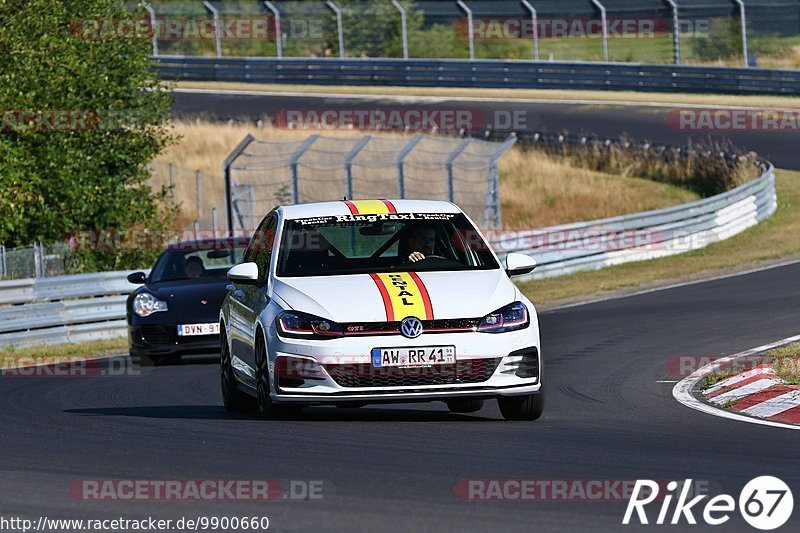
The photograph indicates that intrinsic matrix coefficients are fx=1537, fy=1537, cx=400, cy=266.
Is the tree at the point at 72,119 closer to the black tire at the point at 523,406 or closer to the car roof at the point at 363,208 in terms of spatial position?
the car roof at the point at 363,208

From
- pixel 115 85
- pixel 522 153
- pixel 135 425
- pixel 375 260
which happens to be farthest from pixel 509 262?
pixel 522 153

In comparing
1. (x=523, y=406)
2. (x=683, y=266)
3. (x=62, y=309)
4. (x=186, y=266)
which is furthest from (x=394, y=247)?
(x=683, y=266)

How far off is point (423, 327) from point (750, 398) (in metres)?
2.83

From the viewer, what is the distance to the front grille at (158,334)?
1684 centimetres

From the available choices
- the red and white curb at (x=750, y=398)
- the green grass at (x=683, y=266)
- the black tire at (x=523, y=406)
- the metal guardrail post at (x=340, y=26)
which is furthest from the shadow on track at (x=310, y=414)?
the metal guardrail post at (x=340, y=26)

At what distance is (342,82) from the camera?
166 ft

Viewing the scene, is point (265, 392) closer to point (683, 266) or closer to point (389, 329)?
point (389, 329)

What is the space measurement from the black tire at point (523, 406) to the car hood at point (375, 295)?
672 mm

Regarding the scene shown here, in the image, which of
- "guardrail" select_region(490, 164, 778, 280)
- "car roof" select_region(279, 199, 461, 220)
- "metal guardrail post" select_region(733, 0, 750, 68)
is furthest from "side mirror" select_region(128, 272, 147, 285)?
"metal guardrail post" select_region(733, 0, 750, 68)

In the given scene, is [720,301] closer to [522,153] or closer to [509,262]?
[509,262]

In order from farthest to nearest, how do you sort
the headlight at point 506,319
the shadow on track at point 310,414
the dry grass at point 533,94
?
the dry grass at point 533,94
the shadow on track at point 310,414
the headlight at point 506,319

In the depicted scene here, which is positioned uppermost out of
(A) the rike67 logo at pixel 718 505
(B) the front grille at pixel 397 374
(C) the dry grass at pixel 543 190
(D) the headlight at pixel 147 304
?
(A) the rike67 logo at pixel 718 505

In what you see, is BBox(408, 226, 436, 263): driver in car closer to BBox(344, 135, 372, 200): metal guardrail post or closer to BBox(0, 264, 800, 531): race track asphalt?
BBox(0, 264, 800, 531): race track asphalt

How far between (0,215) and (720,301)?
10377mm
